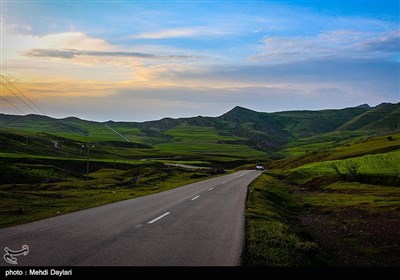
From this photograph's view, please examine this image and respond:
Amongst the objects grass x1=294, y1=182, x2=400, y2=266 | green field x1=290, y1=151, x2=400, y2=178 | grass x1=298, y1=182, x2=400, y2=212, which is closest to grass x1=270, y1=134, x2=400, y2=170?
green field x1=290, y1=151, x2=400, y2=178

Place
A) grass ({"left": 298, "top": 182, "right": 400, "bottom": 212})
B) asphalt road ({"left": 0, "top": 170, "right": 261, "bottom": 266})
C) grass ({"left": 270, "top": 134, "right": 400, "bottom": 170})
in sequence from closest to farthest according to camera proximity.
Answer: asphalt road ({"left": 0, "top": 170, "right": 261, "bottom": 266}), grass ({"left": 298, "top": 182, "right": 400, "bottom": 212}), grass ({"left": 270, "top": 134, "right": 400, "bottom": 170})

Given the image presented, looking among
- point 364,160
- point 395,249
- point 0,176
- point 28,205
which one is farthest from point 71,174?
point 395,249

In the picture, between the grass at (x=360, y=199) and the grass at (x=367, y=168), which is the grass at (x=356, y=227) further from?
the grass at (x=367, y=168)

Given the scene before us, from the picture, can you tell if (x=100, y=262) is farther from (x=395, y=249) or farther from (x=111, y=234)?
(x=395, y=249)

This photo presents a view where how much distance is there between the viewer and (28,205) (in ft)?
78.3

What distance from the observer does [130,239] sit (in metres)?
13.8

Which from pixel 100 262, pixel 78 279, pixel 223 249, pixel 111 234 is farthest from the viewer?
pixel 111 234

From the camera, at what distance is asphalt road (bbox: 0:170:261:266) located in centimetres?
1091

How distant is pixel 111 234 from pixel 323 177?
59.1 m

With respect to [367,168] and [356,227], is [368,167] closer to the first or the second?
[367,168]

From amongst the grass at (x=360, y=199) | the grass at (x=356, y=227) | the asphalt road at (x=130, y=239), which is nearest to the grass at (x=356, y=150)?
the grass at (x=360, y=199)

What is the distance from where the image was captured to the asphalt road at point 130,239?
1091cm

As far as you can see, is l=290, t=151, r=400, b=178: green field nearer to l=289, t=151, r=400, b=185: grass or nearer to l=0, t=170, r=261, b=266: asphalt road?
l=289, t=151, r=400, b=185: grass

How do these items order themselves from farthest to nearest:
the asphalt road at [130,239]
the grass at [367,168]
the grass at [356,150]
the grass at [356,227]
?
the grass at [356,150], the grass at [367,168], the grass at [356,227], the asphalt road at [130,239]
